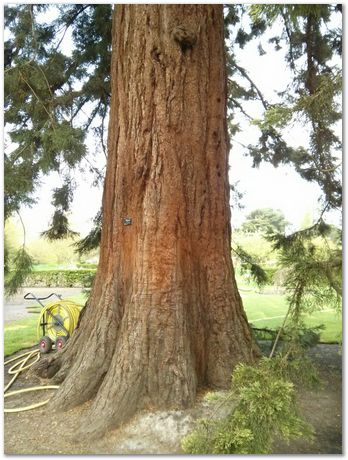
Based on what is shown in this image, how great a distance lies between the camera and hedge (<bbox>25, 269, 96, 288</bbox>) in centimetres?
334

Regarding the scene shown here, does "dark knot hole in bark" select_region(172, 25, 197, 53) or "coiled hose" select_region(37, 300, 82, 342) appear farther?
"coiled hose" select_region(37, 300, 82, 342)

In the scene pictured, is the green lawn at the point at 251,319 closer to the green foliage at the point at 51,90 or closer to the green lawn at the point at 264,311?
the green lawn at the point at 264,311

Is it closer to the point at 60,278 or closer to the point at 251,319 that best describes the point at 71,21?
the point at 60,278

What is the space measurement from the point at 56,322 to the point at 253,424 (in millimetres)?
2398

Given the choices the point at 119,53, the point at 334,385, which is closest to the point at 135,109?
the point at 119,53

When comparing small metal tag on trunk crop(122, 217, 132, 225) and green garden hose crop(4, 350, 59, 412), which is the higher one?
small metal tag on trunk crop(122, 217, 132, 225)

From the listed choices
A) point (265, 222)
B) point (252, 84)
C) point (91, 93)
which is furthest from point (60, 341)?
point (252, 84)

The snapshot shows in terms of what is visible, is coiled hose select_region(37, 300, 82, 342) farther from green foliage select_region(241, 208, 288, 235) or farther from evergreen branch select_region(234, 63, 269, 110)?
evergreen branch select_region(234, 63, 269, 110)

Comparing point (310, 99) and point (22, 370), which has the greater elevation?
point (310, 99)

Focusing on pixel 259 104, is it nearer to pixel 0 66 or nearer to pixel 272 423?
pixel 0 66

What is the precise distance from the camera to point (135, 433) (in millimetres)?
2010

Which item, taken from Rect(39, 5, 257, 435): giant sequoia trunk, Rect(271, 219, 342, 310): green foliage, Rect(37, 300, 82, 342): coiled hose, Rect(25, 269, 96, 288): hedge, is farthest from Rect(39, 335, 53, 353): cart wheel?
Rect(271, 219, 342, 310): green foliage

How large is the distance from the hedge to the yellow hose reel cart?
118mm

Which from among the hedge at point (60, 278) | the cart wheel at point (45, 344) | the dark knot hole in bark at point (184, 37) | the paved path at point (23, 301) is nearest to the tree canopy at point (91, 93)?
the hedge at point (60, 278)
